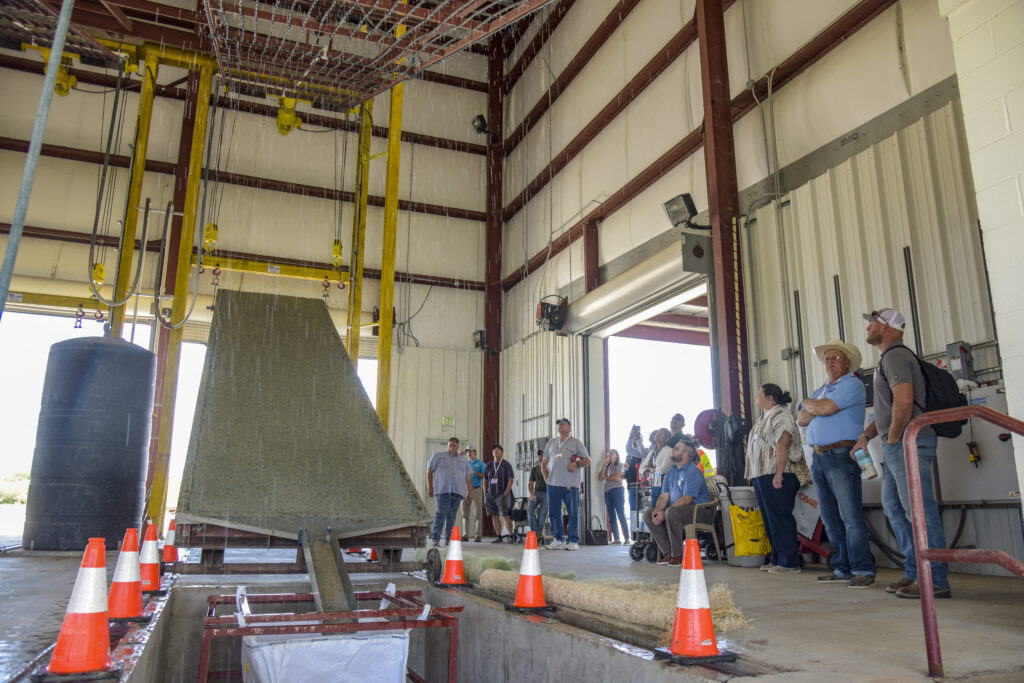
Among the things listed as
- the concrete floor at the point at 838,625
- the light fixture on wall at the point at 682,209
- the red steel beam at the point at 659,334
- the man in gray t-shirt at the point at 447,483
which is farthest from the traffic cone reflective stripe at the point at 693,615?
the red steel beam at the point at 659,334

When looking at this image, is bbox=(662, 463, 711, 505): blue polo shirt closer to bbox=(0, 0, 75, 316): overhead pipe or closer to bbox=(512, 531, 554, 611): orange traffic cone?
bbox=(512, 531, 554, 611): orange traffic cone

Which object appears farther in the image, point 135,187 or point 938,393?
point 135,187

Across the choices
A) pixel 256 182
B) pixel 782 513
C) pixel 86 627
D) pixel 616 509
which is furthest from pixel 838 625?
pixel 256 182

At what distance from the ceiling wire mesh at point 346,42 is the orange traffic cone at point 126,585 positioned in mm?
3698

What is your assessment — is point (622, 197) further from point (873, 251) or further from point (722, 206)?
point (873, 251)

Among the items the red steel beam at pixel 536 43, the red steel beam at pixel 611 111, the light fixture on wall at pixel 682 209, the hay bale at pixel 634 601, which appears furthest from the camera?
the red steel beam at pixel 536 43

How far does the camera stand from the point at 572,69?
40.1 ft

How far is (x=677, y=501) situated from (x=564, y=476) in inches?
87.3

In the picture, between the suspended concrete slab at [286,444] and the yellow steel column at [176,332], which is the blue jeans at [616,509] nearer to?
the suspended concrete slab at [286,444]

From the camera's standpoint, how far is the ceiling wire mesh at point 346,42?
5129mm

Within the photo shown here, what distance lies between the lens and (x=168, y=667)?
158 inches

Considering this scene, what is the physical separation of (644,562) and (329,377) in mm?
3274

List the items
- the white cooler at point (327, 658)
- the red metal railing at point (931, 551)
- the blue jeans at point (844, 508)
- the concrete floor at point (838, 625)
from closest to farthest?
the red metal railing at point (931, 551) → the concrete floor at point (838, 625) → the white cooler at point (327, 658) → the blue jeans at point (844, 508)

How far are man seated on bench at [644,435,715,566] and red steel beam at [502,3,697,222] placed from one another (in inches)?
225
